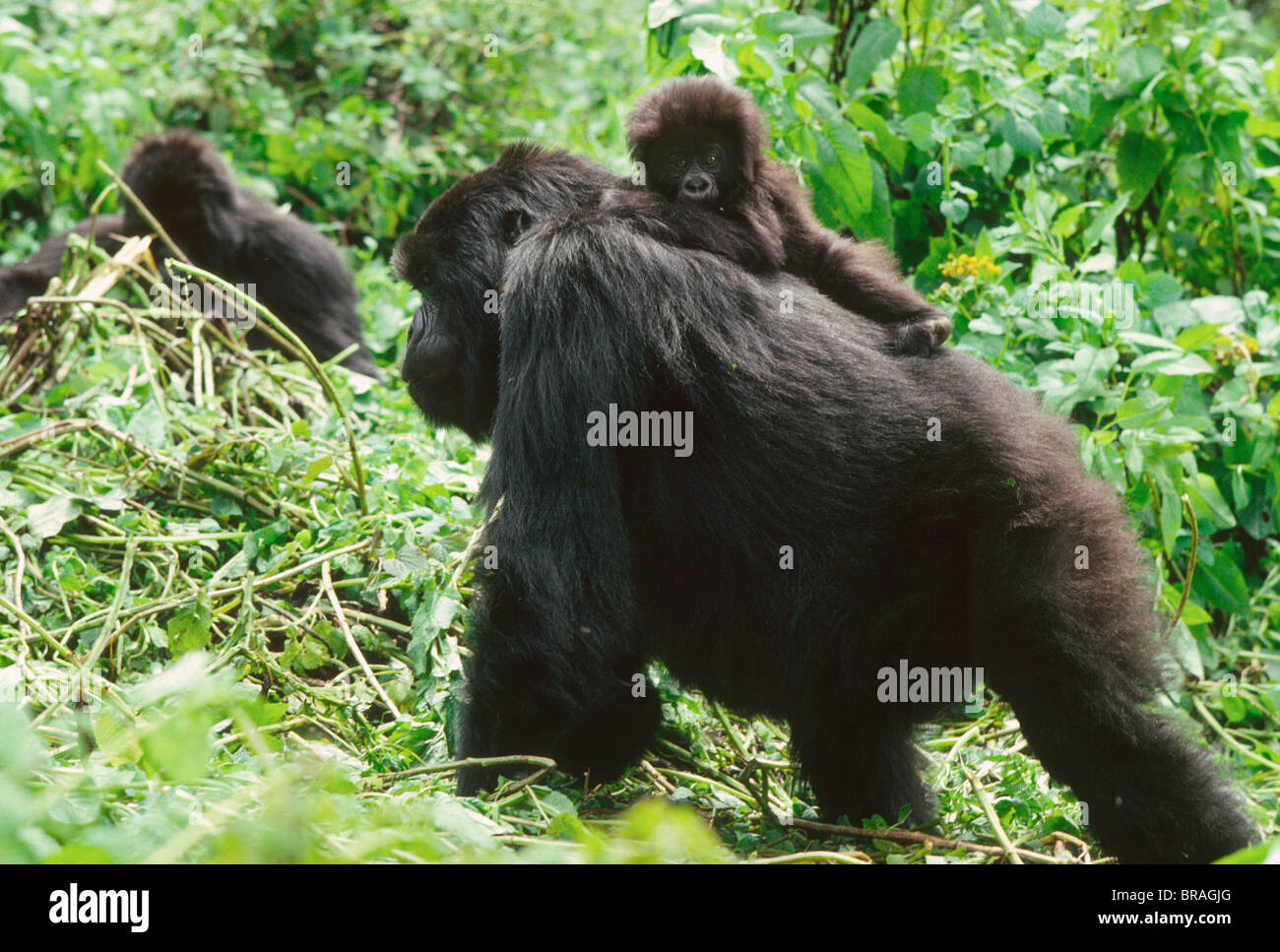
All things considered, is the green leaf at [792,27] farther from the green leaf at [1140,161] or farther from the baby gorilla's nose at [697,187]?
the green leaf at [1140,161]

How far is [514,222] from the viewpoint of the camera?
343cm

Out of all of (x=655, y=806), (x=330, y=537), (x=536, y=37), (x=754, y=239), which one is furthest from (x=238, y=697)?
(x=536, y=37)

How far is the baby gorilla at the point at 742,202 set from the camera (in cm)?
321

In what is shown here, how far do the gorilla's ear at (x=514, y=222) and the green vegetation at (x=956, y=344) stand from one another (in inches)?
32.8

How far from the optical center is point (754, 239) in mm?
3232

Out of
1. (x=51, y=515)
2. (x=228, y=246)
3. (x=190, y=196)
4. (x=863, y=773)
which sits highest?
(x=190, y=196)

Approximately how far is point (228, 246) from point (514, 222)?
369cm

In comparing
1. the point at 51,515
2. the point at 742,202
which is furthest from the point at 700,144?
the point at 51,515

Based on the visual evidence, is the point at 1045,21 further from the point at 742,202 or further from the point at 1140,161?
the point at 742,202

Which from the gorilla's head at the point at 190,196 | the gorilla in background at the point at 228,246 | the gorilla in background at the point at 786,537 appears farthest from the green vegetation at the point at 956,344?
the gorilla's head at the point at 190,196
